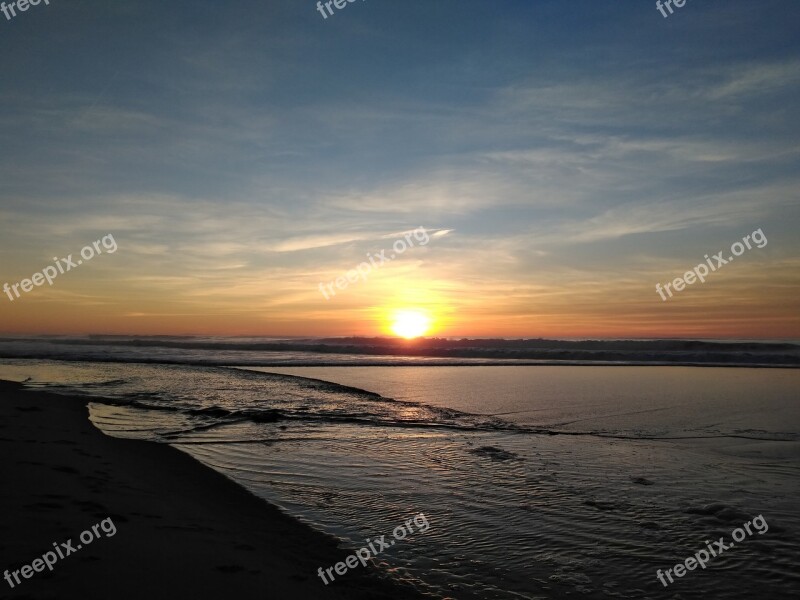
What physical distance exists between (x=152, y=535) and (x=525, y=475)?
17.7 ft

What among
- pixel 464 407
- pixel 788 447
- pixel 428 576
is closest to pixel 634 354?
pixel 464 407

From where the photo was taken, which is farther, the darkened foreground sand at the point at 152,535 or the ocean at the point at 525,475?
the ocean at the point at 525,475

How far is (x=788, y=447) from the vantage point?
1021cm

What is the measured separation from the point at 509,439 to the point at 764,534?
18.4 ft

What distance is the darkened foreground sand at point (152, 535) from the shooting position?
173 inches

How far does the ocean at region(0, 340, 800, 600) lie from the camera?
17.0 feet

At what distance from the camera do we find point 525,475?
839cm

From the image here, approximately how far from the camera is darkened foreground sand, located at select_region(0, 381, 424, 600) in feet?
14.4

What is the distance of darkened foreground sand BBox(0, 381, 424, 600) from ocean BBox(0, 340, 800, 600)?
1.11 feet

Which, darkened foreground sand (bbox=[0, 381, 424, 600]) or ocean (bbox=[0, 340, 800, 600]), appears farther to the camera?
ocean (bbox=[0, 340, 800, 600])

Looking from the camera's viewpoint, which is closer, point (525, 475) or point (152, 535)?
point (152, 535)

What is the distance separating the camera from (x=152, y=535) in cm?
546

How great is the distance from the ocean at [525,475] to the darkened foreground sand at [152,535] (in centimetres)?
34

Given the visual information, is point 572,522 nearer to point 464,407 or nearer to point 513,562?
point 513,562
